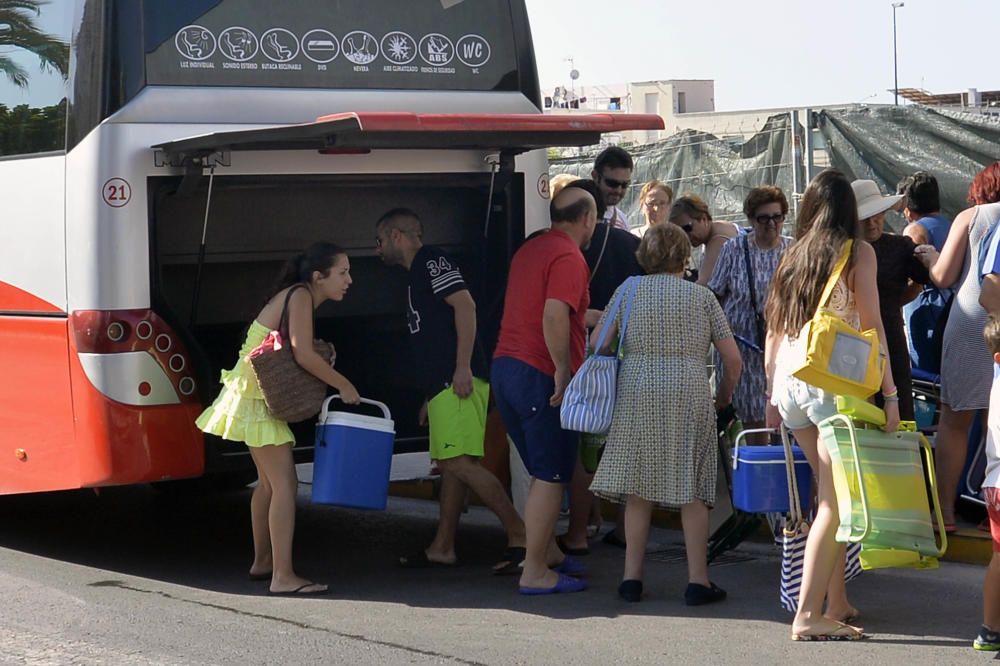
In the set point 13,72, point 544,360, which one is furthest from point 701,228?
A: point 13,72

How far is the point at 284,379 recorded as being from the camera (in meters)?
7.11

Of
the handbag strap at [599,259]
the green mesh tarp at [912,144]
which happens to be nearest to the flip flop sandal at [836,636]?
the handbag strap at [599,259]

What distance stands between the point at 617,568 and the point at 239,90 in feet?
10.0

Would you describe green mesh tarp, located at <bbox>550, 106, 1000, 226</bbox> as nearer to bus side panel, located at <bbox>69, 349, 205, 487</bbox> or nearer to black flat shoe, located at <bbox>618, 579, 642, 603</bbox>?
black flat shoe, located at <bbox>618, 579, 642, 603</bbox>

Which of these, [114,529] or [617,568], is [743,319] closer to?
[617,568]

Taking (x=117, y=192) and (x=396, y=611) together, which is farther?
(x=117, y=192)

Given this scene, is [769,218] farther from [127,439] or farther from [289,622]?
[127,439]

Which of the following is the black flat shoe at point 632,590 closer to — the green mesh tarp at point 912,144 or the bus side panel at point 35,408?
the bus side panel at point 35,408

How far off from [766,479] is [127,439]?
3.05 m


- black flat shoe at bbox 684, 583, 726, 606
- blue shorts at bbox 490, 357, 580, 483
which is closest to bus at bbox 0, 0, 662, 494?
blue shorts at bbox 490, 357, 580, 483

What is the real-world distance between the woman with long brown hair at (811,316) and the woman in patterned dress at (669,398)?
1.76ft

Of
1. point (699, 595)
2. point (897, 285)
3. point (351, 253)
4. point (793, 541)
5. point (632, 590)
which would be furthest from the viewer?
point (351, 253)

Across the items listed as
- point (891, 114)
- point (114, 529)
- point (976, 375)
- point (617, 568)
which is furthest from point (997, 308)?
point (114, 529)

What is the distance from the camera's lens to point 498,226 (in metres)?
8.52
